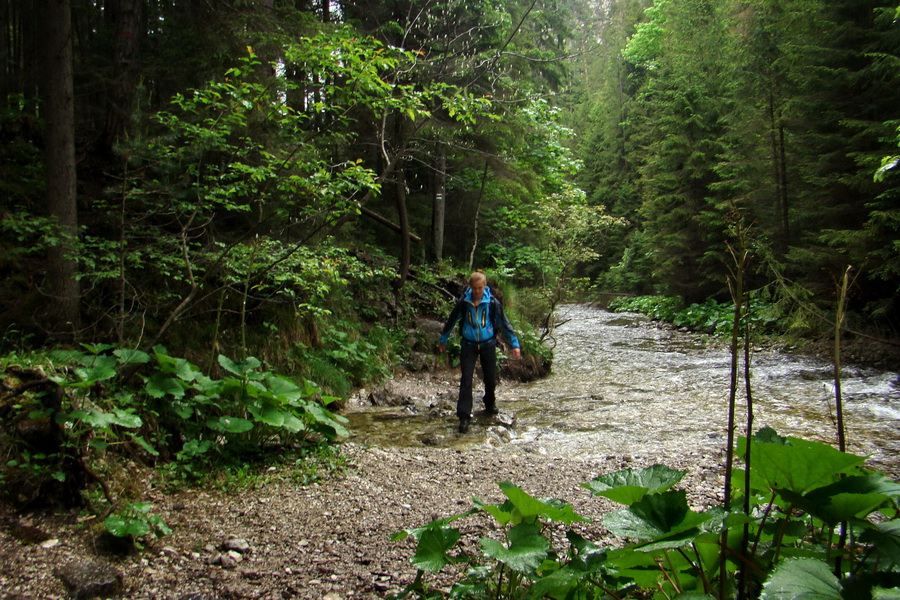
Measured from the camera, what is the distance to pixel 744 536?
4.42ft

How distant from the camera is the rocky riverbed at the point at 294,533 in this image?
250cm

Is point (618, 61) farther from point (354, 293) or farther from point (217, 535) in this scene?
point (217, 535)

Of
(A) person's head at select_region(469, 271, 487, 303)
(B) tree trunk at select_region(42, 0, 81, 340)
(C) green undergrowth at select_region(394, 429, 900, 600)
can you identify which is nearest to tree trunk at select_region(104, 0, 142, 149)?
(B) tree trunk at select_region(42, 0, 81, 340)

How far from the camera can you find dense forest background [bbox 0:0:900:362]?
5.27m

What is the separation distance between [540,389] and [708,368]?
3.98 metres

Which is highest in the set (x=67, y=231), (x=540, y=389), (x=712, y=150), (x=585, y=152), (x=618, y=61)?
(x=618, y=61)

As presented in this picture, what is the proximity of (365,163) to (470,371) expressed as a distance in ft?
27.3

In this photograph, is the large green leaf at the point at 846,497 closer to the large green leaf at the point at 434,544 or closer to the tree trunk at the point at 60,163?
the large green leaf at the point at 434,544

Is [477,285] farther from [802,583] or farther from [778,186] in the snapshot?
[778,186]

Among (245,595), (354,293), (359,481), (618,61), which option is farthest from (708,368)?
(618,61)

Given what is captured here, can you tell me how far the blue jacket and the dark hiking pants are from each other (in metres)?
0.10

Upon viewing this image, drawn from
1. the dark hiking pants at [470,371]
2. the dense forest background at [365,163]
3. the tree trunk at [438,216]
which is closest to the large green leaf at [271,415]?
the dense forest background at [365,163]

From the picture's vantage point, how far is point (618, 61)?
135ft

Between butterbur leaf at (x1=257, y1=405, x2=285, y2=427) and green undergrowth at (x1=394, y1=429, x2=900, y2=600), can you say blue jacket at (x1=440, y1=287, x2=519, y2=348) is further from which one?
green undergrowth at (x1=394, y1=429, x2=900, y2=600)
